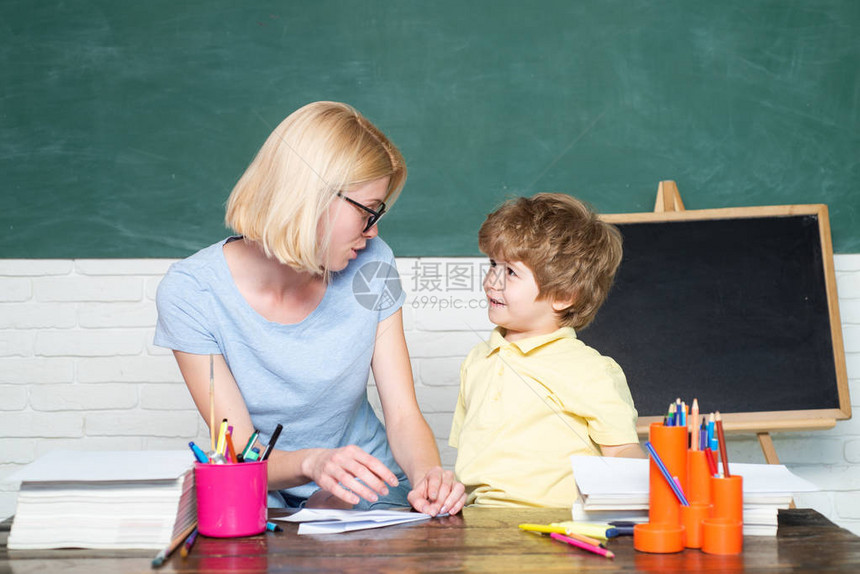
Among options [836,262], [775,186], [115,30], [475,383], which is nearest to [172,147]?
[115,30]

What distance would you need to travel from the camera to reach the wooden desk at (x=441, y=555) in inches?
35.9

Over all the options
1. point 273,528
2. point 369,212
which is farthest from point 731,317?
point 273,528

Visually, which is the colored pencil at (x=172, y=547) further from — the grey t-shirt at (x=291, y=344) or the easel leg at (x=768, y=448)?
the easel leg at (x=768, y=448)

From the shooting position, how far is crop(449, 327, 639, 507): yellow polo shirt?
4.62ft

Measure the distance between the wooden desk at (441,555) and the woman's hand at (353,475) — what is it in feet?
0.30

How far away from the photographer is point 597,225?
166 centimetres

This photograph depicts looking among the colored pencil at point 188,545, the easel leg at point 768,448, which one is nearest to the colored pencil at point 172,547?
the colored pencil at point 188,545

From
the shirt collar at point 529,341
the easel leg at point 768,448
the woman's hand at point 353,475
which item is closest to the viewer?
the woman's hand at point 353,475

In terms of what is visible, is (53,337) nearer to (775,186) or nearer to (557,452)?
(557,452)

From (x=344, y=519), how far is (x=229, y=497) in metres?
0.17

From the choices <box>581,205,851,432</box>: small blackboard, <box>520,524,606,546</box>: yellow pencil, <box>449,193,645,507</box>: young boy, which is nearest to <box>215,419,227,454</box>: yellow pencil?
<box>520,524,606,546</box>: yellow pencil

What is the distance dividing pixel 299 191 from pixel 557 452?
0.65m

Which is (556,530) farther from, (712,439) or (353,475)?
(353,475)

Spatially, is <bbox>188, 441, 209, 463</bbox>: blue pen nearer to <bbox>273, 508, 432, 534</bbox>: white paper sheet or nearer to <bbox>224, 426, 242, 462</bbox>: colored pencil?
<bbox>224, 426, 242, 462</bbox>: colored pencil
